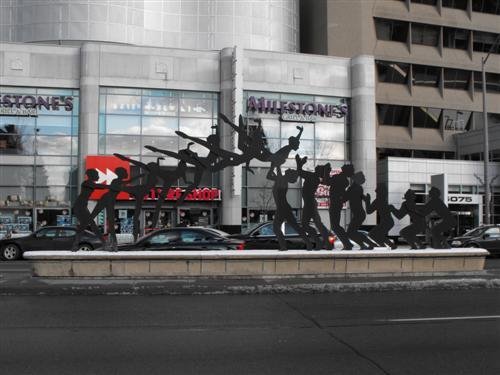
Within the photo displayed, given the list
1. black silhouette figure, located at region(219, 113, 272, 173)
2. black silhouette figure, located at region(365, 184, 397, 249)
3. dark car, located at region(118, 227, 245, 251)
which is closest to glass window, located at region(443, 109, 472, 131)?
black silhouette figure, located at region(365, 184, 397, 249)

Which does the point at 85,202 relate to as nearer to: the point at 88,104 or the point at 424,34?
the point at 88,104

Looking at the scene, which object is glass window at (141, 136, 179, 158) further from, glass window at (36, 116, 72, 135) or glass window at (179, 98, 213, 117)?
glass window at (36, 116, 72, 135)

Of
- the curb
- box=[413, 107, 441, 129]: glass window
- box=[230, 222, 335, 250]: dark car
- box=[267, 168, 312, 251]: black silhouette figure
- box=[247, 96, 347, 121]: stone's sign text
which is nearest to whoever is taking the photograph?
the curb

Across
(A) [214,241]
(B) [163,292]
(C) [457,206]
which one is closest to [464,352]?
(B) [163,292]

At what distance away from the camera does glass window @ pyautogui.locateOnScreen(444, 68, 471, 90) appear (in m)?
47.4

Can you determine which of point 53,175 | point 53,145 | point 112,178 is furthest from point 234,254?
point 53,145

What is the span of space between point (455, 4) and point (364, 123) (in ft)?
61.7

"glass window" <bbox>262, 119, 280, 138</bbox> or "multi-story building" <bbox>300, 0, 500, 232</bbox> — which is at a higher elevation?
"multi-story building" <bbox>300, 0, 500, 232</bbox>

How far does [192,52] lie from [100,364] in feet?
101

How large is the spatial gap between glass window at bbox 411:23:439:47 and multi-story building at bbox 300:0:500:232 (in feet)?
0.26

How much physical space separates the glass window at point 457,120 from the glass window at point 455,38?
5.60 meters

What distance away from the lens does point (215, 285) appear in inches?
497

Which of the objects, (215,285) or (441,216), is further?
(441,216)

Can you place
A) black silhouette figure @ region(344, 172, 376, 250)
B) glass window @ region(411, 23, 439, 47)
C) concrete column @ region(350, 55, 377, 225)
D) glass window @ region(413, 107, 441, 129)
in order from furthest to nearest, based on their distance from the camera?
glass window @ region(411, 23, 439, 47) < glass window @ region(413, 107, 441, 129) < concrete column @ region(350, 55, 377, 225) < black silhouette figure @ region(344, 172, 376, 250)
